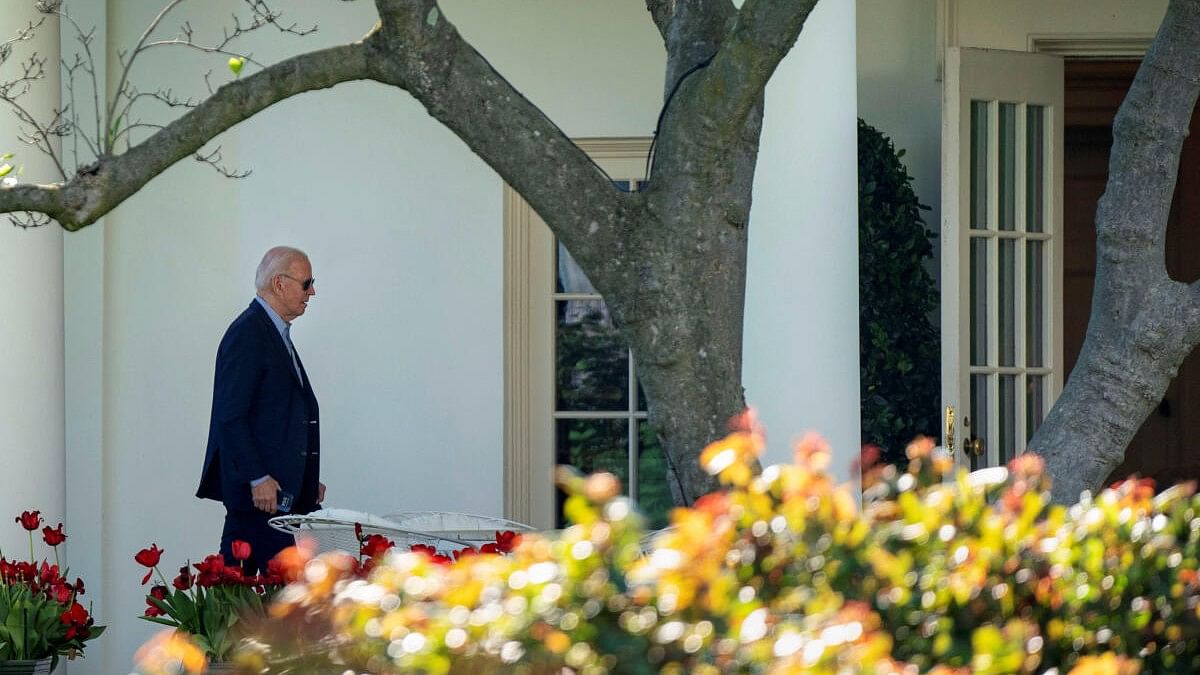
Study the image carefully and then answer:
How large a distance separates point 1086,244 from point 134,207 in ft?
15.4

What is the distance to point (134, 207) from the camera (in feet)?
23.7

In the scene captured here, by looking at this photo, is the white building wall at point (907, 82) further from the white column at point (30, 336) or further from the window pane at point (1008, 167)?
the white column at point (30, 336)

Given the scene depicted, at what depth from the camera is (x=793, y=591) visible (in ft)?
6.90

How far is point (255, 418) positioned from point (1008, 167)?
3.36 m

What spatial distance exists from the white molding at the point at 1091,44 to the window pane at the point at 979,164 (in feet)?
1.93

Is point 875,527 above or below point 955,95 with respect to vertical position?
below

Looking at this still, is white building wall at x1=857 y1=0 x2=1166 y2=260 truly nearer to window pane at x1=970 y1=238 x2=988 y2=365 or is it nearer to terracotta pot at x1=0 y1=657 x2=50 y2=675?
window pane at x1=970 y1=238 x2=988 y2=365

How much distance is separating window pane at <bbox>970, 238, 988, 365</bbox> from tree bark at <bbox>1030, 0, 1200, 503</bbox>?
260 cm

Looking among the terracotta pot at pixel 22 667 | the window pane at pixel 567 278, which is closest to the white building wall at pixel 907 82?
the window pane at pixel 567 278

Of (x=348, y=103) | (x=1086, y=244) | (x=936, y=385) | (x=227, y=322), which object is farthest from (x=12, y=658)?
(x=1086, y=244)

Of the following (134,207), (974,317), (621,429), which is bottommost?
(621,429)

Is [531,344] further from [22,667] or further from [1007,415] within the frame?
[22,667]

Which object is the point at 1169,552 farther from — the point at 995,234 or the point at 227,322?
the point at 227,322

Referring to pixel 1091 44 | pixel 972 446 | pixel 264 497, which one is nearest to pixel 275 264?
pixel 264 497
